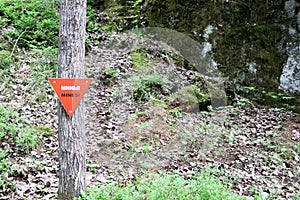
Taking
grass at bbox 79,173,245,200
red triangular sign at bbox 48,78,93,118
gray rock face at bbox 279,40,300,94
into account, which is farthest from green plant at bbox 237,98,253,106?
red triangular sign at bbox 48,78,93,118

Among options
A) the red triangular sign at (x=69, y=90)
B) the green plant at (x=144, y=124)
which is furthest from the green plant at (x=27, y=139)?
the green plant at (x=144, y=124)

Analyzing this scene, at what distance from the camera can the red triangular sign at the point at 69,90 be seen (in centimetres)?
361

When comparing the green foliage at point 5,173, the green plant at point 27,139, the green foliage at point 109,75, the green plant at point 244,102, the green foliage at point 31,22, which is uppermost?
the green foliage at point 31,22

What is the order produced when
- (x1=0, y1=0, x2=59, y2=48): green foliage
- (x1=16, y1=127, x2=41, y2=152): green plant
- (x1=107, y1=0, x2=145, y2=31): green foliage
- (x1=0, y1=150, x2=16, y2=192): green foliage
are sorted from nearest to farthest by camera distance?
(x1=0, y1=150, x2=16, y2=192): green foliage, (x1=16, y1=127, x2=41, y2=152): green plant, (x1=0, y1=0, x2=59, y2=48): green foliage, (x1=107, y1=0, x2=145, y2=31): green foliage

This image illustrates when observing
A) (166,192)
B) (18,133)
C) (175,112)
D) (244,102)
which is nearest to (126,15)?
(175,112)

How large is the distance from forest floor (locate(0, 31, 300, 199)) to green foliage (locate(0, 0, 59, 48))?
896mm

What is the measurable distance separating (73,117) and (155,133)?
6.95ft

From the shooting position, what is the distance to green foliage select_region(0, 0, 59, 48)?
775 centimetres

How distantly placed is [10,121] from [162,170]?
2682mm

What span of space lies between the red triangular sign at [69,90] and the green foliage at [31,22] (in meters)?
4.26

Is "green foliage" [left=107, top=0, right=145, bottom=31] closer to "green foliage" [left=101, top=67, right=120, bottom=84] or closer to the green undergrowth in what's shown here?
"green foliage" [left=101, top=67, right=120, bottom=84]

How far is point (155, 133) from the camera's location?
18.1ft

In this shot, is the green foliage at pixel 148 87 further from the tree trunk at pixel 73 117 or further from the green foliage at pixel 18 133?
the tree trunk at pixel 73 117

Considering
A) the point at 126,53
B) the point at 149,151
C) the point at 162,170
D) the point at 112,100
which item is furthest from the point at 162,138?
the point at 126,53
